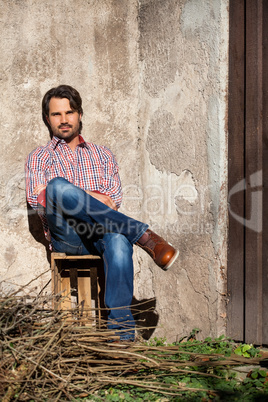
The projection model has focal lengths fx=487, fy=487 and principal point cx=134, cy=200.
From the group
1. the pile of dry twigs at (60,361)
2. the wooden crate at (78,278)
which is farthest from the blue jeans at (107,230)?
the pile of dry twigs at (60,361)

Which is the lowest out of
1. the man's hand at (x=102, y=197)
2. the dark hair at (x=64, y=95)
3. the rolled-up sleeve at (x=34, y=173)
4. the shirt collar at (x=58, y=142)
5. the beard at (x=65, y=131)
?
the man's hand at (x=102, y=197)

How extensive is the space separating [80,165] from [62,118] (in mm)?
369

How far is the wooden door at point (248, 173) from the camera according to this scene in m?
2.99

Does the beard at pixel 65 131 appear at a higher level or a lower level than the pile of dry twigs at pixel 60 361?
higher

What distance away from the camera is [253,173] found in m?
3.02

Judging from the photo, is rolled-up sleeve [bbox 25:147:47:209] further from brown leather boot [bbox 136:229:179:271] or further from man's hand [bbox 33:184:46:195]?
brown leather boot [bbox 136:229:179:271]

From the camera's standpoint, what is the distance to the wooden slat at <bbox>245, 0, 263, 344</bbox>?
9.81ft

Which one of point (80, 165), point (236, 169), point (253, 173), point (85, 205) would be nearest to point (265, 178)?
point (253, 173)

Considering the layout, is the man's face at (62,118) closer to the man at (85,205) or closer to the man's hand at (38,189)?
the man at (85,205)

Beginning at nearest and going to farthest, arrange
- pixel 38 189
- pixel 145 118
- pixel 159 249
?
pixel 159 249 < pixel 38 189 < pixel 145 118

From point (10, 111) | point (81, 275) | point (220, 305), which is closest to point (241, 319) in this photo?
point (220, 305)

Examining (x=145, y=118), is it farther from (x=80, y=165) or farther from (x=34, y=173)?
(x=34, y=173)

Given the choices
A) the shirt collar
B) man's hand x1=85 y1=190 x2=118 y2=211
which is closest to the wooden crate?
man's hand x1=85 y1=190 x2=118 y2=211

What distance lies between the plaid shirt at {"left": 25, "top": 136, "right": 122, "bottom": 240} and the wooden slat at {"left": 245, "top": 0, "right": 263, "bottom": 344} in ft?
3.28
